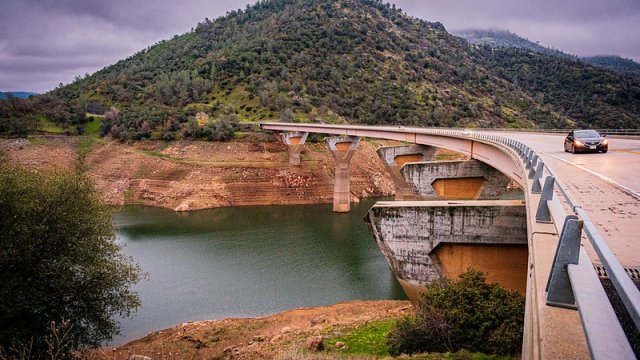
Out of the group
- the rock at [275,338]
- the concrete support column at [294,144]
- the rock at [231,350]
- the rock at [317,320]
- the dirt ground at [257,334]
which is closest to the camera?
the dirt ground at [257,334]

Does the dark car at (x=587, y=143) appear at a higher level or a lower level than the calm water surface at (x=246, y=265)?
higher

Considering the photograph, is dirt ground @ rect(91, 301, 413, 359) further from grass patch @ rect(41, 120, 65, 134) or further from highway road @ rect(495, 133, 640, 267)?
grass patch @ rect(41, 120, 65, 134)

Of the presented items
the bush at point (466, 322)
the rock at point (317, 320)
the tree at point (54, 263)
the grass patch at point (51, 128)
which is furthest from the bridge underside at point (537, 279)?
the grass patch at point (51, 128)

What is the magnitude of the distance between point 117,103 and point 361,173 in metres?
58.4

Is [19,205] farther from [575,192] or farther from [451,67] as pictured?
[451,67]

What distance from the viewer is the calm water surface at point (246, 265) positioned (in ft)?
81.6

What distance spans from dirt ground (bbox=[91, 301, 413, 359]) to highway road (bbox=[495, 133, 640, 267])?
33.7 ft

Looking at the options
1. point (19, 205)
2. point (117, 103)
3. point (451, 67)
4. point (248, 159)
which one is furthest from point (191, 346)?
point (451, 67)

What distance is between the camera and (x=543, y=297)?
5223mm

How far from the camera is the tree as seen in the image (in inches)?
610

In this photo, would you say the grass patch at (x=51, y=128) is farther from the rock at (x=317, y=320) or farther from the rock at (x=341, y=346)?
the rock at (x=341, y=346)

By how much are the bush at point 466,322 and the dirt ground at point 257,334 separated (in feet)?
13.4

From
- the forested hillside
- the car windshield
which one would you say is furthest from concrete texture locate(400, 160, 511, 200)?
the forested hillside

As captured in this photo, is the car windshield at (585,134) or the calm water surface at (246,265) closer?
the car windshield at (585,134)
